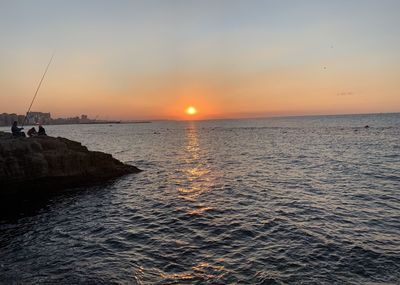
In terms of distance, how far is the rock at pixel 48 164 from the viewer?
71.3 ft

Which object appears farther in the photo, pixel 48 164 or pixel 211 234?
pixel 48 164

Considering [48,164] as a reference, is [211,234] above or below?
below

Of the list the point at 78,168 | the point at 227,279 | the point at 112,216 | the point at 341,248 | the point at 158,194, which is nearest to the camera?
the point at 227,279

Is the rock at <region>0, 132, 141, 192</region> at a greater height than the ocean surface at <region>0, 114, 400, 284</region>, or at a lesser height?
greater

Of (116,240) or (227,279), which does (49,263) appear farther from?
(227,279)

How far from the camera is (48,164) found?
2364 centimetres

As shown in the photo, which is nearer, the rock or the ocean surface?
the ocean surface

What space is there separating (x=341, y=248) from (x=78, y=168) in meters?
21.5

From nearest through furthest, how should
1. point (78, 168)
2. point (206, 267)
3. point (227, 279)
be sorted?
1. point (227, 279)
2. point (206, 267)
3. point (78, 168)

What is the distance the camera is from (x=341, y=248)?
12.2 metres

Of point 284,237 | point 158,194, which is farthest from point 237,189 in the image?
point 284,237

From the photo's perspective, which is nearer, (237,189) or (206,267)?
(206,267)

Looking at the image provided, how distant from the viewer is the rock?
855 inches

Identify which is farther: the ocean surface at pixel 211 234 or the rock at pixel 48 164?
the rock at pixel 48 164
